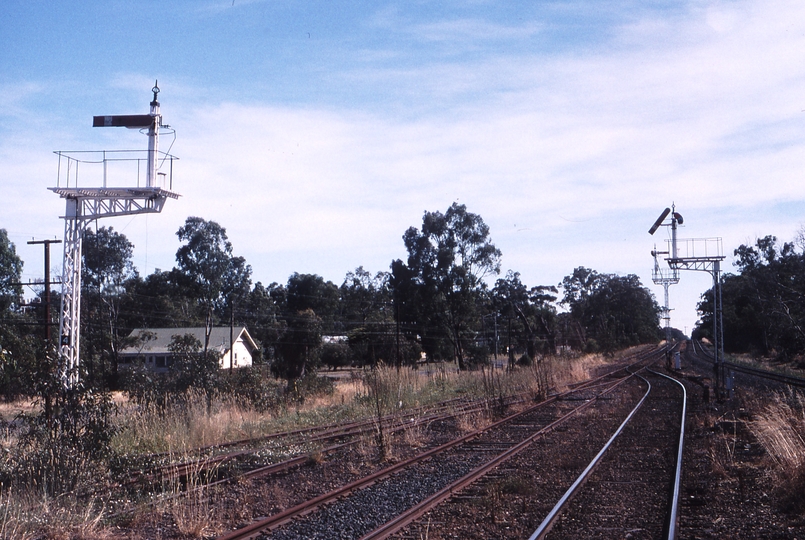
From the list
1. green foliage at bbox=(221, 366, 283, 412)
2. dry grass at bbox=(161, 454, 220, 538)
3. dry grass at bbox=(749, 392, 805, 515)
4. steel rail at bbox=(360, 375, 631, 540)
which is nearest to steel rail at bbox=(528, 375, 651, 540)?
steel rail at bbox=(360, 375, 631, 540)

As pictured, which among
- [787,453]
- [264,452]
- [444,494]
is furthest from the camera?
[264,452]

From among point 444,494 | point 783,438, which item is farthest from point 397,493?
point 783,438

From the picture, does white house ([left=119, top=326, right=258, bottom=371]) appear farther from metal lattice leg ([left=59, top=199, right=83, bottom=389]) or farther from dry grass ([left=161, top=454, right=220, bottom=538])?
dry grass ([left=161, top=454, right=220, bottom=538])

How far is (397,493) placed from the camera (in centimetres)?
873

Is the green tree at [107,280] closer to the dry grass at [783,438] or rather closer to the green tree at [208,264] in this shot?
the green tree at [208,264]

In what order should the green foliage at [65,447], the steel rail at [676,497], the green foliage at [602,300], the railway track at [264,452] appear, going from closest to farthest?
the steel rail at [676,497]
the green foliage at [65,447]
the railway track at [264,452]
the green foliage at [602,300]

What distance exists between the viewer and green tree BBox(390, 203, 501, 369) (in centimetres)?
4409

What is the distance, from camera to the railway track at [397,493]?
7055 mm

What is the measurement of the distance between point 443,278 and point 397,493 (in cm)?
3561

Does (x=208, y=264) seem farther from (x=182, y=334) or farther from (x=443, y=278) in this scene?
(x=443, y=278)

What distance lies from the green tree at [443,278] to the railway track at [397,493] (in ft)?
95.8

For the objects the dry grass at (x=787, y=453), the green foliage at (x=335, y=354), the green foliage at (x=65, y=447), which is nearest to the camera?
the dry grass at (x=787, y=453)

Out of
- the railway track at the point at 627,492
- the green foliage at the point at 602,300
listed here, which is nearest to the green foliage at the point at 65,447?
the railway track at the point at 627,492

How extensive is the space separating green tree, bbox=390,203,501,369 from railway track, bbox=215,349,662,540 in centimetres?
2920
